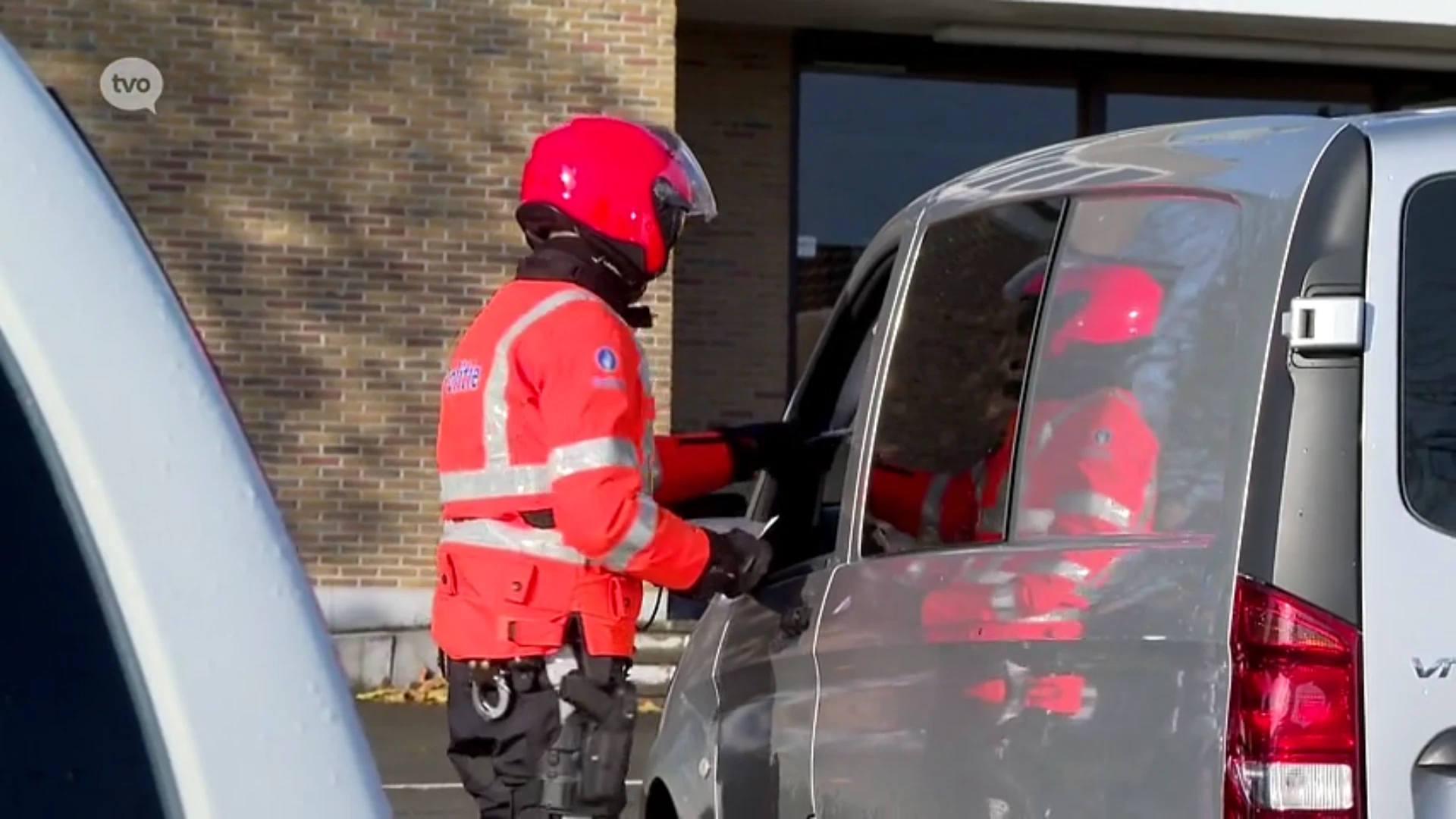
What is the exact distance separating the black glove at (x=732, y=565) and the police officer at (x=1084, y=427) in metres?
0.51

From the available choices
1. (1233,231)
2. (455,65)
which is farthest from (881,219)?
(1233,231)

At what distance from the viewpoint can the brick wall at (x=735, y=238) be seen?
14.8 m

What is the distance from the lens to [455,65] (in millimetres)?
12242

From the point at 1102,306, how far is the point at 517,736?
1.33 metres

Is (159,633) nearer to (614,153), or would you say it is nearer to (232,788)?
(232,788)

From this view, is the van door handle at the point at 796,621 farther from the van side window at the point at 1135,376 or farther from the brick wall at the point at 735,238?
the brick wall at the point at 735,238

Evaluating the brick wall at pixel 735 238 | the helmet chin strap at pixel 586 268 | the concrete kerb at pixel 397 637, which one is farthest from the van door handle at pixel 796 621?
the brick wall at pixel 735 238

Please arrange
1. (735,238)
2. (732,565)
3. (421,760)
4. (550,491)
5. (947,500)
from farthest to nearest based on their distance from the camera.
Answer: (735,238), (421,760), (732,565), (550,491), (947,500)

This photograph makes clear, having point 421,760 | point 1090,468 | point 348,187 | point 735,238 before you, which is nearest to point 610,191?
point 1090,468

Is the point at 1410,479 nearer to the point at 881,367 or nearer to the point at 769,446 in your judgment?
the point at 881,367

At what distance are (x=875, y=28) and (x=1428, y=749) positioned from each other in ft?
42.4

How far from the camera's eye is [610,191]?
362cm

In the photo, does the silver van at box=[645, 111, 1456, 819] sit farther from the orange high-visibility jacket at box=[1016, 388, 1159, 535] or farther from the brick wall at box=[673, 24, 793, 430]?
the brick wall at box=[673, 24, 793, 430]

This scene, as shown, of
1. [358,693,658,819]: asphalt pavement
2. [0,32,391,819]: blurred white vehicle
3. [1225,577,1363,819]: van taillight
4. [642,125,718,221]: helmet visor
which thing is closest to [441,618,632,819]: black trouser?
[642,125,718,221]: helmet visor
